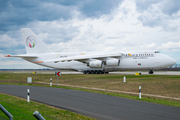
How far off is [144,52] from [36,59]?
80.1 ft

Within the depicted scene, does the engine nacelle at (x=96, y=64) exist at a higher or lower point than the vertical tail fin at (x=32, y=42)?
lower

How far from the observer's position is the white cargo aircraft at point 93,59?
3641cm

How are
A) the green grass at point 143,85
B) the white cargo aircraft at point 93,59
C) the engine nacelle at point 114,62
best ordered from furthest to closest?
the engine nacelle at point 114,62, the white cargo aircraft at point 93,59, the green grass at point 143,85

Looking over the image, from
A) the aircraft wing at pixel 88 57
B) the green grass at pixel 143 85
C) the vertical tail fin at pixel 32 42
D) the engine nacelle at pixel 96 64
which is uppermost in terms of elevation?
the vertical tail fin at pixel 32 42

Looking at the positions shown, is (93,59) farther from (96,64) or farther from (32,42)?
(32,42)

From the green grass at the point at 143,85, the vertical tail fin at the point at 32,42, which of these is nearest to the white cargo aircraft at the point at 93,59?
the vertical tail fin at the point at 32,42

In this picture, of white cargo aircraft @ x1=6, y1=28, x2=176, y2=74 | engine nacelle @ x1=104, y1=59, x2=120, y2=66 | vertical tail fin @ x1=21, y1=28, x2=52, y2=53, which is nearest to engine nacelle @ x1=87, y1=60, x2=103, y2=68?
white cargo aircraft @ x1=6, y1=28, x2=176, y2=74

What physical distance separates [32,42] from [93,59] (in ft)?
50.6

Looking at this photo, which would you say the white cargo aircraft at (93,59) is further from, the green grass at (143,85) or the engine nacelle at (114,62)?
the green grass at (143,85)

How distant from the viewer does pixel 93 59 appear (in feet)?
131

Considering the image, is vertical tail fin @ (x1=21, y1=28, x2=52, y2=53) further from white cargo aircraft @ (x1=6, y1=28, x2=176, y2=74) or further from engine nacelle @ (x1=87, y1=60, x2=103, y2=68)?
engine nacelle @ (x1=87, y1=60, x2=103, y2=68)

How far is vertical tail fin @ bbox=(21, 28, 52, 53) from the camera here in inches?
1731

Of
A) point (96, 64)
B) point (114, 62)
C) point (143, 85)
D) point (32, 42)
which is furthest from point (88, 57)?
point (143, 85)

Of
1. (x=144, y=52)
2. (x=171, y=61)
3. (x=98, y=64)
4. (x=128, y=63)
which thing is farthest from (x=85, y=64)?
(x=171, y=61)
